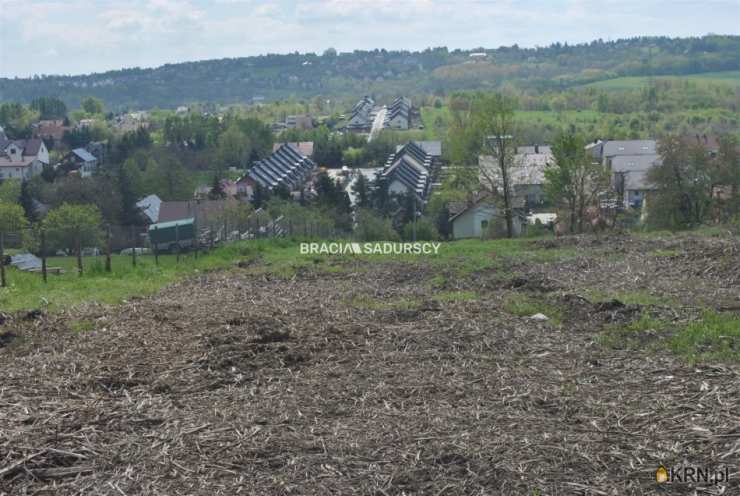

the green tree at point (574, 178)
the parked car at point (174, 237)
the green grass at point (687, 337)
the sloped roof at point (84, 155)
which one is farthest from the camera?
the sloped roof at point (84, 155)

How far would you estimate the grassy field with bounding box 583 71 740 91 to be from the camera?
352 feet

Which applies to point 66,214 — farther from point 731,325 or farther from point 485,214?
point 731,325

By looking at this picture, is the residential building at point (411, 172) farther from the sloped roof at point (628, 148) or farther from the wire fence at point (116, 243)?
the wire fence at point (116, 243)

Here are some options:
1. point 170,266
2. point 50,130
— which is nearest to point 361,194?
point 170,266

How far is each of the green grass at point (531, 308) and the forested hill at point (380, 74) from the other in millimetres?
116400

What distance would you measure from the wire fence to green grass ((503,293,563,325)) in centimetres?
768

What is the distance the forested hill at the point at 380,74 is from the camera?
136125 mm

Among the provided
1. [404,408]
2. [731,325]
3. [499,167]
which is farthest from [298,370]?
[499,167]

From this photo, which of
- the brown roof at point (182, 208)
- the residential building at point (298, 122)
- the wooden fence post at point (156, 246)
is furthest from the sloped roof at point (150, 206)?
the residential building at point (298, 122)

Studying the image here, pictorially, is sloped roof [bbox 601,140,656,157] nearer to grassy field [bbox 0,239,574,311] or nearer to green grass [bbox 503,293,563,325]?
grassy field [bbox 0,239,574,311]

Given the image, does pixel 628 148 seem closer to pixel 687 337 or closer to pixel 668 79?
pixel 687 337

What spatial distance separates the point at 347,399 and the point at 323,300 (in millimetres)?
4411

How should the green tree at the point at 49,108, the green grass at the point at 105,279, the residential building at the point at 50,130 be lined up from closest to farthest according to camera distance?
the green grass at the point at 105,279 < the residential building at the point at 50,130 < the green tree at the point at 49,108

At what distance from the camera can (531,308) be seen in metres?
9.57
